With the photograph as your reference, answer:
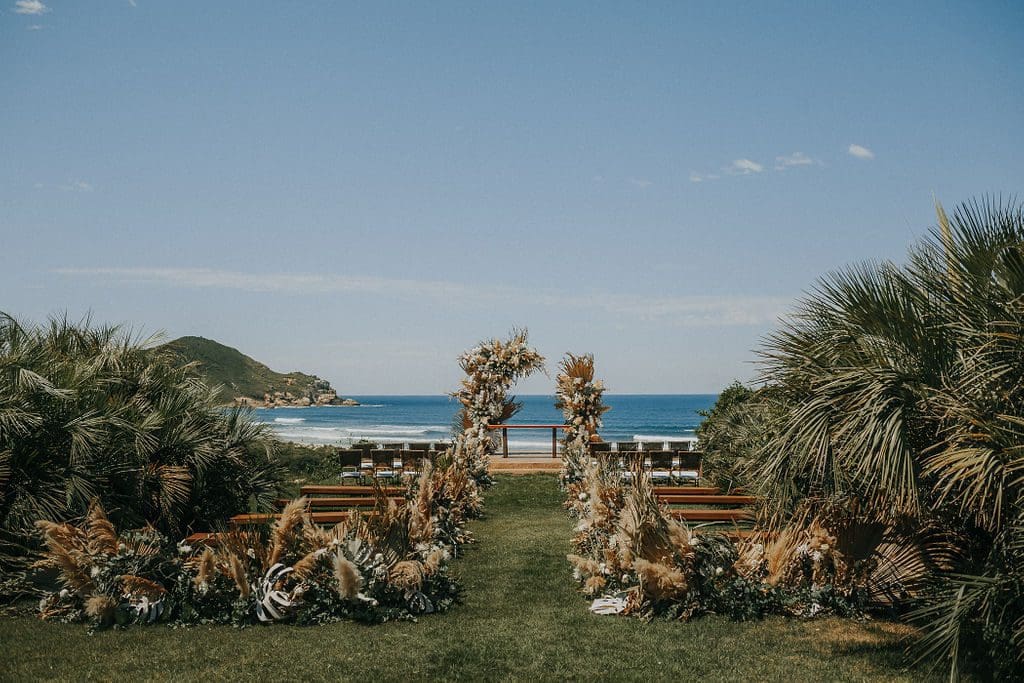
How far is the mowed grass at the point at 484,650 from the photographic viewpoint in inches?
248

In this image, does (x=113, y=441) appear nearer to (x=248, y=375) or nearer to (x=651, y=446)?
(x=651, y=446)

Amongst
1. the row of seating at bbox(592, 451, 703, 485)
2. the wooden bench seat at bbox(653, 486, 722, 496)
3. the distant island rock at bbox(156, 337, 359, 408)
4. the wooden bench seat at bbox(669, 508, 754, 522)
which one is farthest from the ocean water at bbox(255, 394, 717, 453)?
the wooden bench seat at bbox(669, 508, 754, 522)

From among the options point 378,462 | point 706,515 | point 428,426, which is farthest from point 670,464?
point 428,426

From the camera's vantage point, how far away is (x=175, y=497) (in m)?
10.2

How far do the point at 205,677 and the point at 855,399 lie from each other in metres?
5.28

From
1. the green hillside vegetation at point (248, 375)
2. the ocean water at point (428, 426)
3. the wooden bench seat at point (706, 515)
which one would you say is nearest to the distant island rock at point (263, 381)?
the green hillside vegetation at point (248, 375)

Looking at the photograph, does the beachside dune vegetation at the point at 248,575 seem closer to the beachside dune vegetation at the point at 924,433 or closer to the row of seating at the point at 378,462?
the beachside dune vegetation at the point at 924,433

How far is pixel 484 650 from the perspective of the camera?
6855 mm

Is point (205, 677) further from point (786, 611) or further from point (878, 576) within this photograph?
point (878, 576)

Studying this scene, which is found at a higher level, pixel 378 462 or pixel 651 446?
pixel 651 446

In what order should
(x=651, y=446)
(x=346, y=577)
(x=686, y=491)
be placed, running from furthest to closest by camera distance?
(x=651, y=446) < (x=686, y=491) < (x=346, y=577)

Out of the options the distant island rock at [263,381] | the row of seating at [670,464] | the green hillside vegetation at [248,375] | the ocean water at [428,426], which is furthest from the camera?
the distant island rock at [263,381]

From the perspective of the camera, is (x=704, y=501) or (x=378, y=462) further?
(x=378, y=462)

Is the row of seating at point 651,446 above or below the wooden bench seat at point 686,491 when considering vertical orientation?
above
